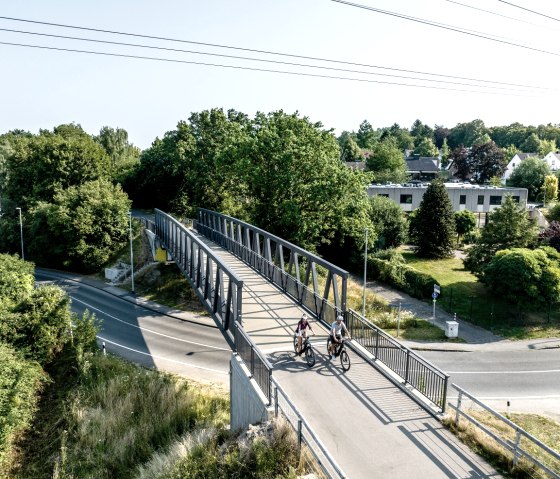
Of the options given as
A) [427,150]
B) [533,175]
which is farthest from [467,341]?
[427,150]

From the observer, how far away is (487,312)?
28.6 metres

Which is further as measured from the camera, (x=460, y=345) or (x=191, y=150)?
(x=191, y=150)

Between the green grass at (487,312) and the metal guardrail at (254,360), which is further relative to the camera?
the green grass at (487,312)

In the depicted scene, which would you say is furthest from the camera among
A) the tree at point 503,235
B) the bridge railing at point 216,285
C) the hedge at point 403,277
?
A: the tree at point 503,235

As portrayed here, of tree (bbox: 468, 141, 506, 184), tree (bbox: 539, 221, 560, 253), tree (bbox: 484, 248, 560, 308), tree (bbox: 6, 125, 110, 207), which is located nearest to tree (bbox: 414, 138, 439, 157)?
tree (bbox: 468, 141, 506, 184)

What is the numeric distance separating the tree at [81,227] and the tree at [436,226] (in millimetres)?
27130

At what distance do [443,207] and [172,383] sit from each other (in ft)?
94.8

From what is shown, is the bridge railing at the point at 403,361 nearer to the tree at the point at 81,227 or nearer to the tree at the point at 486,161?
the tree at the point at 81,227

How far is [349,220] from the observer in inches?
1243

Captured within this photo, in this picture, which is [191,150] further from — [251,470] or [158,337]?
[251,470]

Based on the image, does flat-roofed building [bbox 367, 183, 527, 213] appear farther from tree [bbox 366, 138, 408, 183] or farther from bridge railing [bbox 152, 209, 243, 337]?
bridge railing [bbox 152, 209, 243, 337]

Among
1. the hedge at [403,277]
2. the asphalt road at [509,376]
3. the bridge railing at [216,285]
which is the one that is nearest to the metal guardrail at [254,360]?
the bridge railing at [216,285]

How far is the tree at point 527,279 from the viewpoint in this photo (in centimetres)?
2606

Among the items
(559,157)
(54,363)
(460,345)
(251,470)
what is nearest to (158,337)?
(54,363)
